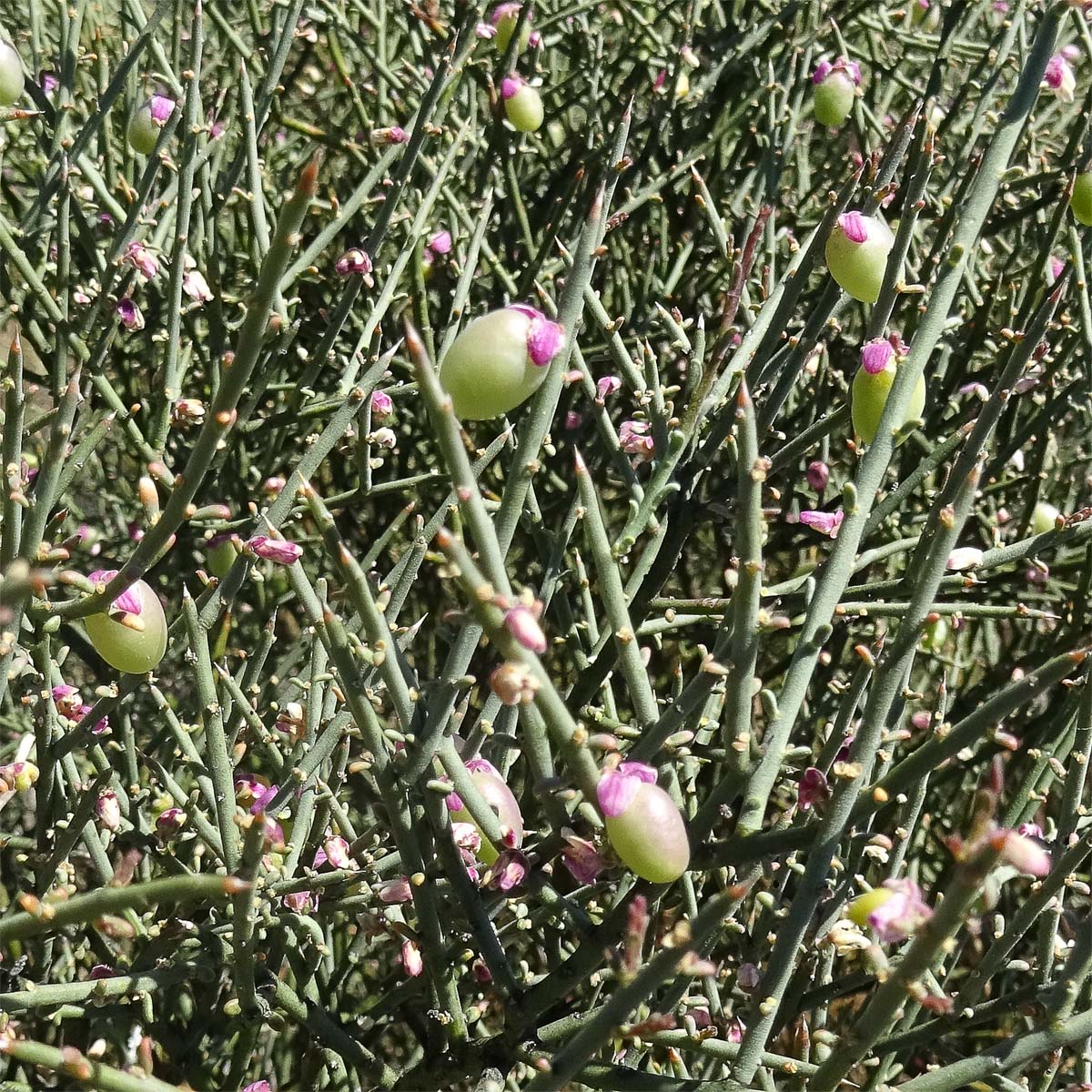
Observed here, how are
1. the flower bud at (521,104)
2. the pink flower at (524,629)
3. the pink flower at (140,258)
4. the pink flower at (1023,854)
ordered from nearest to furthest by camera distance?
the pink flower at (1023,854)
the pink flower at (524,629)
the pink flower at (140,258)
the flower bud at (521,104)

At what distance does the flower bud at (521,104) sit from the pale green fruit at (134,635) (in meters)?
1.26

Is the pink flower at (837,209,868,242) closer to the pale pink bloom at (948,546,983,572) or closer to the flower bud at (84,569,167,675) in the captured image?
the pale pink bloom at (948,546,983,572)

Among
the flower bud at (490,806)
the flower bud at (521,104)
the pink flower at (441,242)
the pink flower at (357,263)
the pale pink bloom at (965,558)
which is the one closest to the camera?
the flower bud at (490,806)

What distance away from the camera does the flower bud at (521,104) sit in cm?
204

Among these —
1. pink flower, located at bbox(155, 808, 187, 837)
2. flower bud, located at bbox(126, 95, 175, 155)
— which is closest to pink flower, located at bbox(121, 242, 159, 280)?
flower bud, located at bbox(126, 95, 175, 155)

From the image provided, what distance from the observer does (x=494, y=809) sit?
1.09 metres

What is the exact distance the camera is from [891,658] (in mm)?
961

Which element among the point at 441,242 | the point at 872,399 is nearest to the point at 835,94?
the point at 441,242

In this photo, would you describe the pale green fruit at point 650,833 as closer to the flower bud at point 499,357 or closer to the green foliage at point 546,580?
the green foliage at point 546,580

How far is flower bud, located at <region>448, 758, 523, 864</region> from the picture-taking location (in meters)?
1.11

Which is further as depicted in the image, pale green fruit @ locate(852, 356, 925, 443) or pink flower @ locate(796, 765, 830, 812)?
pale green fruit @ locate(852, 356, 925, 443)

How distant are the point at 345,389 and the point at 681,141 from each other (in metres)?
1.10

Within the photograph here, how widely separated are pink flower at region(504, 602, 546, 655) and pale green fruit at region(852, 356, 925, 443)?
57 cm

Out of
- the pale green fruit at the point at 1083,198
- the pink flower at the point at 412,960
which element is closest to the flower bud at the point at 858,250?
the pale green fruit at the point at 1083,198
